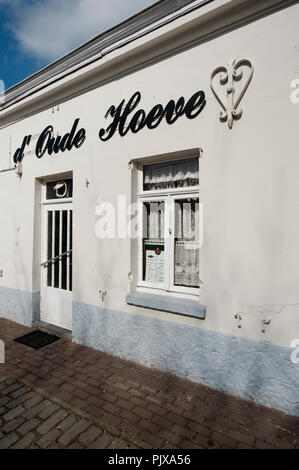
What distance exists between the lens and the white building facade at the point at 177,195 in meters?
2.80

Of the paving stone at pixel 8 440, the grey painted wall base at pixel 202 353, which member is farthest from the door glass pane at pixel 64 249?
the paving stone at pixel 8 440

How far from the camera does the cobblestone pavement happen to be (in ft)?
7.77

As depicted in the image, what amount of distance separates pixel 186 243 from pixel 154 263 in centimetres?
60

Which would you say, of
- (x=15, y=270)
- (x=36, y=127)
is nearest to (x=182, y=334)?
(x=15, y=270)

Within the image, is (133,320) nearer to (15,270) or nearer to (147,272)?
(147,272)

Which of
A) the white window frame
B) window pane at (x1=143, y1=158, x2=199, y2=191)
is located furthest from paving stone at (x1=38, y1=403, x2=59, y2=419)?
window pane at (x1=143, y1=158, x2=199, y2=191)

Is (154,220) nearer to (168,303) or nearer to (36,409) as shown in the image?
(168,303)

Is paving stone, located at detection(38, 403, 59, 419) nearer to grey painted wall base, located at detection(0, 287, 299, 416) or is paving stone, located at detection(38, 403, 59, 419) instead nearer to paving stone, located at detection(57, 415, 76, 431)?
paving stone, located at detection(57, 415, 76, 431)

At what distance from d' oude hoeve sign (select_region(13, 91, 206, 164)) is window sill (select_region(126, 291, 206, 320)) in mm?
2385

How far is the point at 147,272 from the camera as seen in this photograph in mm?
3975

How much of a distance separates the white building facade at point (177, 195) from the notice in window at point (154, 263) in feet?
0.08

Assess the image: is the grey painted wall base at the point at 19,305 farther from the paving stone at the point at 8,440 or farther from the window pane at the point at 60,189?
the paving stone at the point at 8,440

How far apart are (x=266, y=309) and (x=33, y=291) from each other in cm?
428

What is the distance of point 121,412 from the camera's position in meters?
2.75
